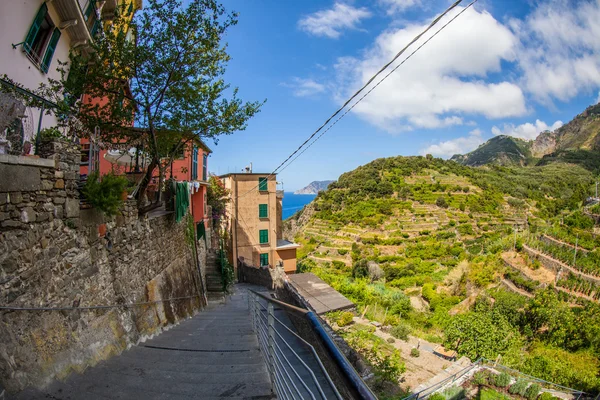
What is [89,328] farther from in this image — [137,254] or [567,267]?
[567,267]

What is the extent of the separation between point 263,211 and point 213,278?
26.8 feet

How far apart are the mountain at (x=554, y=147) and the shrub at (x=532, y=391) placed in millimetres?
90971

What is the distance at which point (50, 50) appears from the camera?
864 centimetres

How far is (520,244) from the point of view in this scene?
1144 inches

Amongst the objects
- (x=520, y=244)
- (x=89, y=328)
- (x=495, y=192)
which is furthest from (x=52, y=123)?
(x=495, y=192)

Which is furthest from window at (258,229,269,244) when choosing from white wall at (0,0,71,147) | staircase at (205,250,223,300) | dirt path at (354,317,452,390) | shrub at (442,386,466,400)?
white wall at (0,0,71,147)

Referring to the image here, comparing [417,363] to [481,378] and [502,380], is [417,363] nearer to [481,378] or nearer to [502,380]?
[481,378]

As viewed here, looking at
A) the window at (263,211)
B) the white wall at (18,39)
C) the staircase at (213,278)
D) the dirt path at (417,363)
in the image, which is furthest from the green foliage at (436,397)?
the window at (263,211)

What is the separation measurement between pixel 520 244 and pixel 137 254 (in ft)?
107

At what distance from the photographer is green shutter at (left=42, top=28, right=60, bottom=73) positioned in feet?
27.9

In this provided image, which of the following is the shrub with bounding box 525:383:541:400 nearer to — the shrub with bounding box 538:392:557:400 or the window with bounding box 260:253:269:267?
the shrub with bounding box 538:392:557:400

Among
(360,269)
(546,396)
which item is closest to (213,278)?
→ (546,396)

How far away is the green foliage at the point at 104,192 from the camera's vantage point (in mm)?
4910

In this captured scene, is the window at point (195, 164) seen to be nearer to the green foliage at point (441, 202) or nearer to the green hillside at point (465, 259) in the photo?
the green hillside at point (465, 259)
